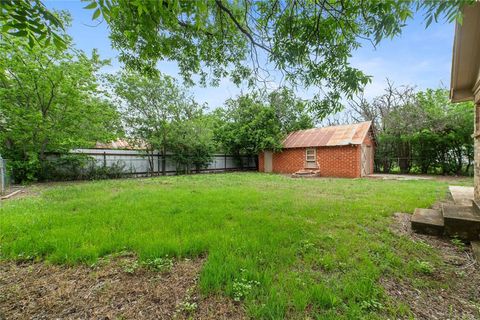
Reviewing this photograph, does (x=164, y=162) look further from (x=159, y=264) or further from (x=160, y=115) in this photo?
(x=159, y=264)

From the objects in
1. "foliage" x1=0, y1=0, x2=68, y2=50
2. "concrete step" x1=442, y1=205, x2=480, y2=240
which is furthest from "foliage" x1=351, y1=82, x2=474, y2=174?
"foliage" x1=0, y1=0, x2=68, y2=50

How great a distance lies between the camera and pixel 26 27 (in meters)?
1.47

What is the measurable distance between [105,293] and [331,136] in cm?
1433

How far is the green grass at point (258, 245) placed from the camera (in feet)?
6.26

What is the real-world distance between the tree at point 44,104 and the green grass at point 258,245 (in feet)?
15.5

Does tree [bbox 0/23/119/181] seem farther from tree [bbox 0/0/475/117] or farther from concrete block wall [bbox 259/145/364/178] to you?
concrete block wall [bbox 259/145/364/178]

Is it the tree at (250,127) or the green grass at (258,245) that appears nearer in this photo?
the green grass at (258,245)

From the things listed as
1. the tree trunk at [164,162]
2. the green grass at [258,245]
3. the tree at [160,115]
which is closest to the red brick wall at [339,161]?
the tree at [160,115]

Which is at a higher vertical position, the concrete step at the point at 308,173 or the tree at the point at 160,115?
the tree at the point at 160,115

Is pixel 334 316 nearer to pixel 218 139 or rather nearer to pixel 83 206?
pixel 83 206

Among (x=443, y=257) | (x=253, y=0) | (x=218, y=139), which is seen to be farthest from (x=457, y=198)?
(x=218, y=139)

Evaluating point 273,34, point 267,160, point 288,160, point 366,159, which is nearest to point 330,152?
point 366,159

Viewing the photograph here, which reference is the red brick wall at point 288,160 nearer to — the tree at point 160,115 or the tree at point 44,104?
the tree at point 160,115

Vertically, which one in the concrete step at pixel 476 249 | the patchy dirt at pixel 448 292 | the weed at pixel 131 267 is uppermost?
the weed at pixel 131 267
